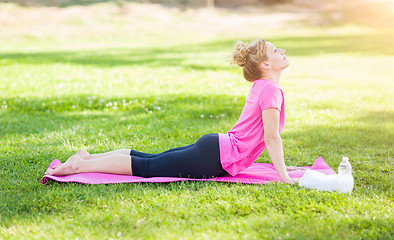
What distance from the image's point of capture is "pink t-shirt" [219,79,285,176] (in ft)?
12.4

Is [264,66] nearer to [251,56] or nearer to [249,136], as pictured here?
[251,56]

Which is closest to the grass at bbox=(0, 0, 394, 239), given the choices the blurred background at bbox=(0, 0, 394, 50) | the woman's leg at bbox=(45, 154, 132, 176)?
the woman's leg at bbox=(45, 154, 132, 176)

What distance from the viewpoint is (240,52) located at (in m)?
3.84

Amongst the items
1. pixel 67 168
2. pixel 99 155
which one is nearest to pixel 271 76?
pixel 99 155

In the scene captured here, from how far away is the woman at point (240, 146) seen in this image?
373 centimetres

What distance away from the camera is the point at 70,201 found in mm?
3441

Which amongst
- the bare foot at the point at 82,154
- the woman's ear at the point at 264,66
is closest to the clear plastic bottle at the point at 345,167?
the woman's ear at the point at 264,66

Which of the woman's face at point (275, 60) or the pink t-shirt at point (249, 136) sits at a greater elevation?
the woman's face at point (275, 60)

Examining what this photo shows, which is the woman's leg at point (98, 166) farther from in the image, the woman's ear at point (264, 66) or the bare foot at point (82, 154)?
the woman's ear at point (264, 66)

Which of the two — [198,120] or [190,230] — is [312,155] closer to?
[198,120]

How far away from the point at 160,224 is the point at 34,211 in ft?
3.56

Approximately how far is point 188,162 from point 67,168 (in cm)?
122

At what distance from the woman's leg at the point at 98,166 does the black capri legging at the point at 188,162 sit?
9 cm

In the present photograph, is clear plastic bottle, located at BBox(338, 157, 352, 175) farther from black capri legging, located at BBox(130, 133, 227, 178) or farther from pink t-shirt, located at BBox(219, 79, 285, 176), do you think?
black capri legging, located at BBox(130, 133, 227, 178)
